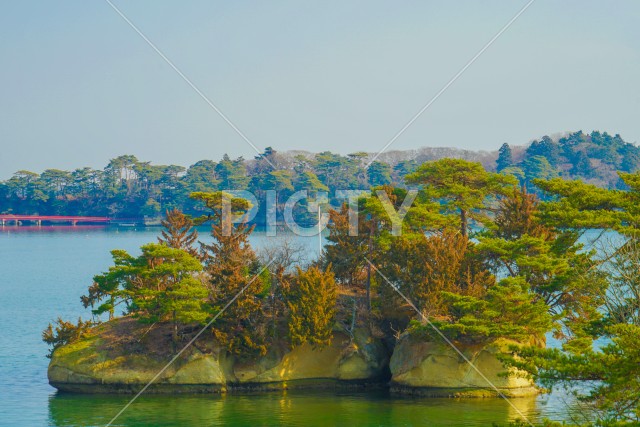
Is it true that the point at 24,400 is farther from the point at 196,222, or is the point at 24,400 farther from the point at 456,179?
the point at 456,179

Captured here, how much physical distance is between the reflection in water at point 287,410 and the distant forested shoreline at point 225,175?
76.5 meters

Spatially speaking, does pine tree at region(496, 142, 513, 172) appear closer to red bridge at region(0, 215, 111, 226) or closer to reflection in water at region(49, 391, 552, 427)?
red bridge at region(0, 215, 111, 226)

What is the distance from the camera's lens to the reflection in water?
2720 cm

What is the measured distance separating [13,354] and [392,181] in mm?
75158

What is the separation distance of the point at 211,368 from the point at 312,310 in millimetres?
3842

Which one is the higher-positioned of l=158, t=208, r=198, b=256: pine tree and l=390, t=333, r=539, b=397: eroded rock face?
l=158, t=208, r=198, b=256: pine tree

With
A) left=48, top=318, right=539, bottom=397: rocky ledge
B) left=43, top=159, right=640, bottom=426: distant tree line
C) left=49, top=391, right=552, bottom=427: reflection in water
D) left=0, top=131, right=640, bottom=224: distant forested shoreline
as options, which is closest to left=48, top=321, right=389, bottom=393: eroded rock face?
left=48, top=318, right=539, bottom=397: rocky ledge

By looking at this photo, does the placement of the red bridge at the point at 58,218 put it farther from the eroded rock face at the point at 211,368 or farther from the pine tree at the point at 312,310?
the pine tree at the point at 312,310

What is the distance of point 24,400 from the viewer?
30.1 m

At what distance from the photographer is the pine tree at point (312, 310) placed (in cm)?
3048

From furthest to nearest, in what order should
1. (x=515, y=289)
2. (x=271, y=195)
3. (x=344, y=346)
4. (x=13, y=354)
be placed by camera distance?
(x=271, y=195)
(x=13, y=354)
(x=344, y=346)
(x=515, y=289)

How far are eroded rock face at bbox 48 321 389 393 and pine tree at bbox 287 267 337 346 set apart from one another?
1.02m

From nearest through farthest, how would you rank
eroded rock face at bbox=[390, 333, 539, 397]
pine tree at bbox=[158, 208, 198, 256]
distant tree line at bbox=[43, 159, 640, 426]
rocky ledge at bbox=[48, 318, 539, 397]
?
distant tree line at bbox=[43, 159, 640, 426] → eroded rock face at bbox=[390, 333, 539, 397] → rocky ledge at bbox=[48, 318, 539, 397] → pine tree at bbox=[158, 208, 198, 256]

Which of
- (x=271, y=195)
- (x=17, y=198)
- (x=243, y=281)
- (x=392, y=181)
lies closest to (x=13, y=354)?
(x=243, y=281)
